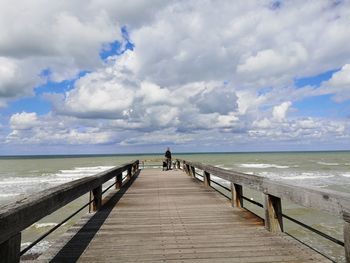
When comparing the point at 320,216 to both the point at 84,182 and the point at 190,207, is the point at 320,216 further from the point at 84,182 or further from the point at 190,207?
the point at 84,182

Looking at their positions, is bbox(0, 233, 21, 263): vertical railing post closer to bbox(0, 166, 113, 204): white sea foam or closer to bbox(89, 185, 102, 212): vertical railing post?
bbox(89, 185, 102, 212): vertical railing post

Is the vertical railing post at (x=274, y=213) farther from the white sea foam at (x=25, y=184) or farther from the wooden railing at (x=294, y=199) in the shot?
the white sea foam at (x=25, y=184)

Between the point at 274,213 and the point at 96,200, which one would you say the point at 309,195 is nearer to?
the point at 274,213

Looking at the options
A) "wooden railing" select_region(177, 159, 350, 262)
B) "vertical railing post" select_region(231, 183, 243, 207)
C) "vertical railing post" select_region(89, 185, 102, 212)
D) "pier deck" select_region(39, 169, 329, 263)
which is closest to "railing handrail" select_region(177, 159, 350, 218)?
"wooden railing" select_region(177, 159, 350, 262)

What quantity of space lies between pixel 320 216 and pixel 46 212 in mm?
12417

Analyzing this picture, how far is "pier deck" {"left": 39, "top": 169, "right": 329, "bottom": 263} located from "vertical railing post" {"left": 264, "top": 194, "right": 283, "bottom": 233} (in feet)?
0.44

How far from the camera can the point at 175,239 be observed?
4617mm

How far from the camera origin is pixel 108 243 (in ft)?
14.6

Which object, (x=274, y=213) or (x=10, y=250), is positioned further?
(x=274, y=213)

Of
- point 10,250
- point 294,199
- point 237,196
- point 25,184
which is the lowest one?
point 25,184

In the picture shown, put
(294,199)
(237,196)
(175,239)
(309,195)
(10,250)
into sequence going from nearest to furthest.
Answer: (10,250)
(309,195)
(294,199)
(175,239)
(237,196)

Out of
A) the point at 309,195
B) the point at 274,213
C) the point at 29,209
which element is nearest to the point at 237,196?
the point at 274,213

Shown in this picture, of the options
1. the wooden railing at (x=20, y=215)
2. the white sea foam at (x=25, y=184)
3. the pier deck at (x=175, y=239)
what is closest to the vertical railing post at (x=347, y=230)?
the pier deck at (x=175, y=239)

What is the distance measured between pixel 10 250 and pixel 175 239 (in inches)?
94.3
